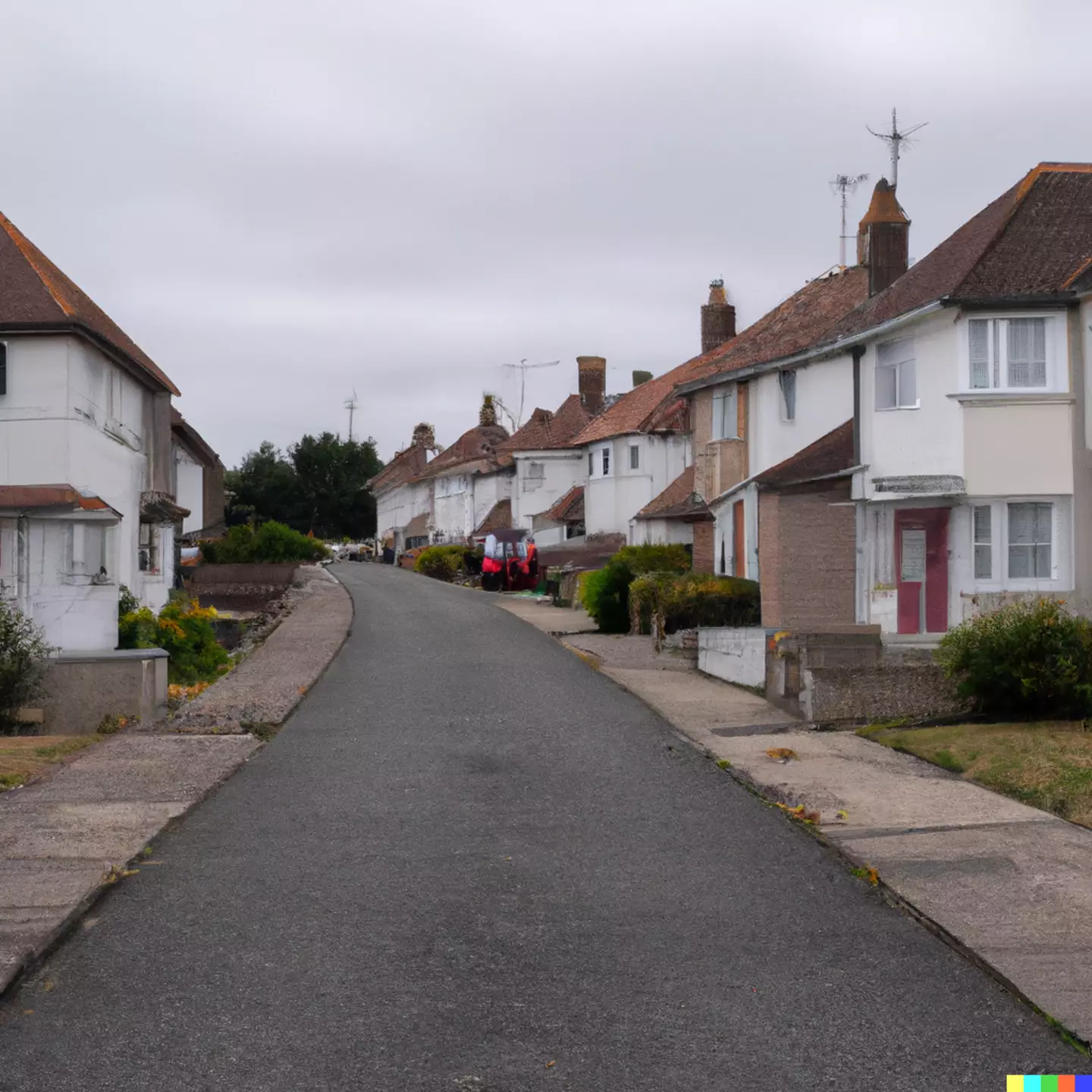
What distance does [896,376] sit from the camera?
22.0m

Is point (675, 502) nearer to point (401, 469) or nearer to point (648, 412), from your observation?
point (648, 412)

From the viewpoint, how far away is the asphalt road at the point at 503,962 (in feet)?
18.7

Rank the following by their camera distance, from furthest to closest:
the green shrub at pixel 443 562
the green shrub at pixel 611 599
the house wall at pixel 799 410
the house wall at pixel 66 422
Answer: the green shrub at pixel 443 562 → the green shrub at pixel 611 599 → the house wall at pixel 799 410 → the house wall at pixel 66 422

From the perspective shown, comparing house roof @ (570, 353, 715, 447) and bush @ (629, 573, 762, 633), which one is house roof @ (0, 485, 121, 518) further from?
house roof @ (570, 353, 715, 447)

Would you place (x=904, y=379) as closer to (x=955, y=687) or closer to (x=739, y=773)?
(x=955, y=687)

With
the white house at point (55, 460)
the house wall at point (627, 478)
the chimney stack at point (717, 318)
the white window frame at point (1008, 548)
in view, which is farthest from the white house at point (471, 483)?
the white window frame at point (1008, 548)

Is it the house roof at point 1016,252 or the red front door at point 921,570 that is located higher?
the house roof at point 1016,252

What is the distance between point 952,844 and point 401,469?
85.5m

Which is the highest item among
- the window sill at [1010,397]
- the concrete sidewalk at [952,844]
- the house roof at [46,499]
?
the window sill at [1010,397]

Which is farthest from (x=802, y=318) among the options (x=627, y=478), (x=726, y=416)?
(x=627, y=478)

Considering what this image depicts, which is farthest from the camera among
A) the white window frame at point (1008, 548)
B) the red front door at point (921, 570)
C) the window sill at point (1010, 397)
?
the red front door at point (921, 570)

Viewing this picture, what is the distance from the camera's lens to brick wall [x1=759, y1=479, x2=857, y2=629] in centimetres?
2253

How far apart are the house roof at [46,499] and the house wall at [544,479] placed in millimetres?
38726

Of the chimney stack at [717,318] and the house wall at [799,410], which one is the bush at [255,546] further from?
the house wall at [799,410]
